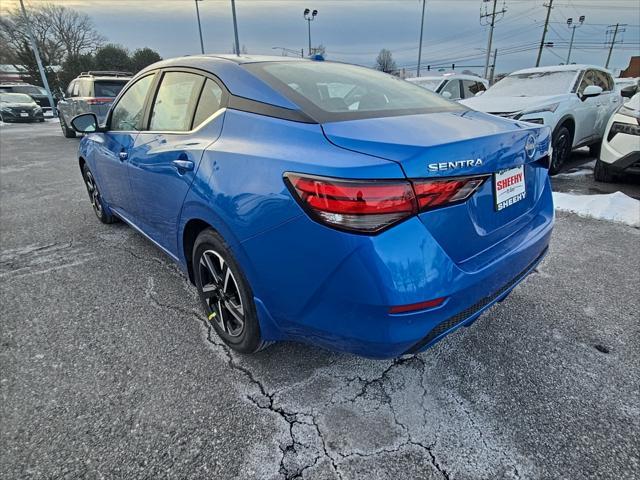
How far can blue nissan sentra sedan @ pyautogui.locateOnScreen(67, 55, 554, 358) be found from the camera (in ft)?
4.71

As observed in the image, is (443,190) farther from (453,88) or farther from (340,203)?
(453,88)

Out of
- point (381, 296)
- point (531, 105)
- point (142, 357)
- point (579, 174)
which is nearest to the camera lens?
point (381, 296)

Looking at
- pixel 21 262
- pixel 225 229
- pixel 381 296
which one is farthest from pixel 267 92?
pixel 21 262

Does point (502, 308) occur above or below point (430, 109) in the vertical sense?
below

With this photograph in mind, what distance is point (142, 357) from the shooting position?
7.63ft

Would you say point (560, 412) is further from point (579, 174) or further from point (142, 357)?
point (579, 174)

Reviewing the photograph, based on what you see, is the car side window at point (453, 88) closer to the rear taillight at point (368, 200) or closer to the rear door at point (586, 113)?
the rear door at point (586, 113)

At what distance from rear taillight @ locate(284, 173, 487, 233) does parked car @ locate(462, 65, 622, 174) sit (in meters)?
5.34

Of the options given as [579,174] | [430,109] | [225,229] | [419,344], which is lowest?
[579,174]

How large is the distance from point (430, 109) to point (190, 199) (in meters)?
1.40

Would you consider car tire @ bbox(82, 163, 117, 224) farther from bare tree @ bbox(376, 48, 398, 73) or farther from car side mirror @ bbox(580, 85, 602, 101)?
bare tree @ bbox(376, 48, 398, 73)

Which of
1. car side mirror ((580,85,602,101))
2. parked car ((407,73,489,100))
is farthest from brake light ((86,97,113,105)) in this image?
car side mirror ((580,85,602,101))

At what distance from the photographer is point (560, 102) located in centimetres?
616

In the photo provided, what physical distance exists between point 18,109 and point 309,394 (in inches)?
914
